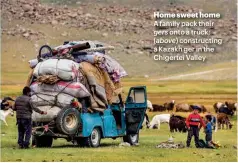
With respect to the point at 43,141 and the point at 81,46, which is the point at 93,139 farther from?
the point at 81,46

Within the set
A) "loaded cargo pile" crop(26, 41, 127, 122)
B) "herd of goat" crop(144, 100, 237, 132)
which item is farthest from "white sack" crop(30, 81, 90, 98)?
"herd of goat" crop(144, 100, 237, 132)

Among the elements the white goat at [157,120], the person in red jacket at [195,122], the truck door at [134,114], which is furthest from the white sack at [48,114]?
the white goat at [157,120]

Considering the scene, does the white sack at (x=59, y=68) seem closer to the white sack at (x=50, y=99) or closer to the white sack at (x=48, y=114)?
the white sack at (x=50, y=99)

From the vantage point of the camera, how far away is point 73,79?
24.4 meters

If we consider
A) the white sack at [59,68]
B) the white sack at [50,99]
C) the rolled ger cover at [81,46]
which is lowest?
the white sack at [50,99]

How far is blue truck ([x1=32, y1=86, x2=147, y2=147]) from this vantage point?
79.0 ft

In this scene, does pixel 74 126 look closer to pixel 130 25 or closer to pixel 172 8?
pixel 172 8

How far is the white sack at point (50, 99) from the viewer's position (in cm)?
2425

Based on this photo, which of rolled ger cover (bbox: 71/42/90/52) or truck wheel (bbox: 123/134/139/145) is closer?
rolled ger cover (bbox: 71/42/90/52)

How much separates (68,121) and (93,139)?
4.13ft

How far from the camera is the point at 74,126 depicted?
24125 mm

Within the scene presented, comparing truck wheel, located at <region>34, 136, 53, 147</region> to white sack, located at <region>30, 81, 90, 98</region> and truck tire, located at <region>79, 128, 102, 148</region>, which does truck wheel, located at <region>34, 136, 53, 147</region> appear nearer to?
truck tire, located at <region>79, 128, 102, 148</region>

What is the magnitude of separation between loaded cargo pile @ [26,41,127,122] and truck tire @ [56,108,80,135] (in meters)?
0.25

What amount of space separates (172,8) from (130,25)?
2012 centimetres
